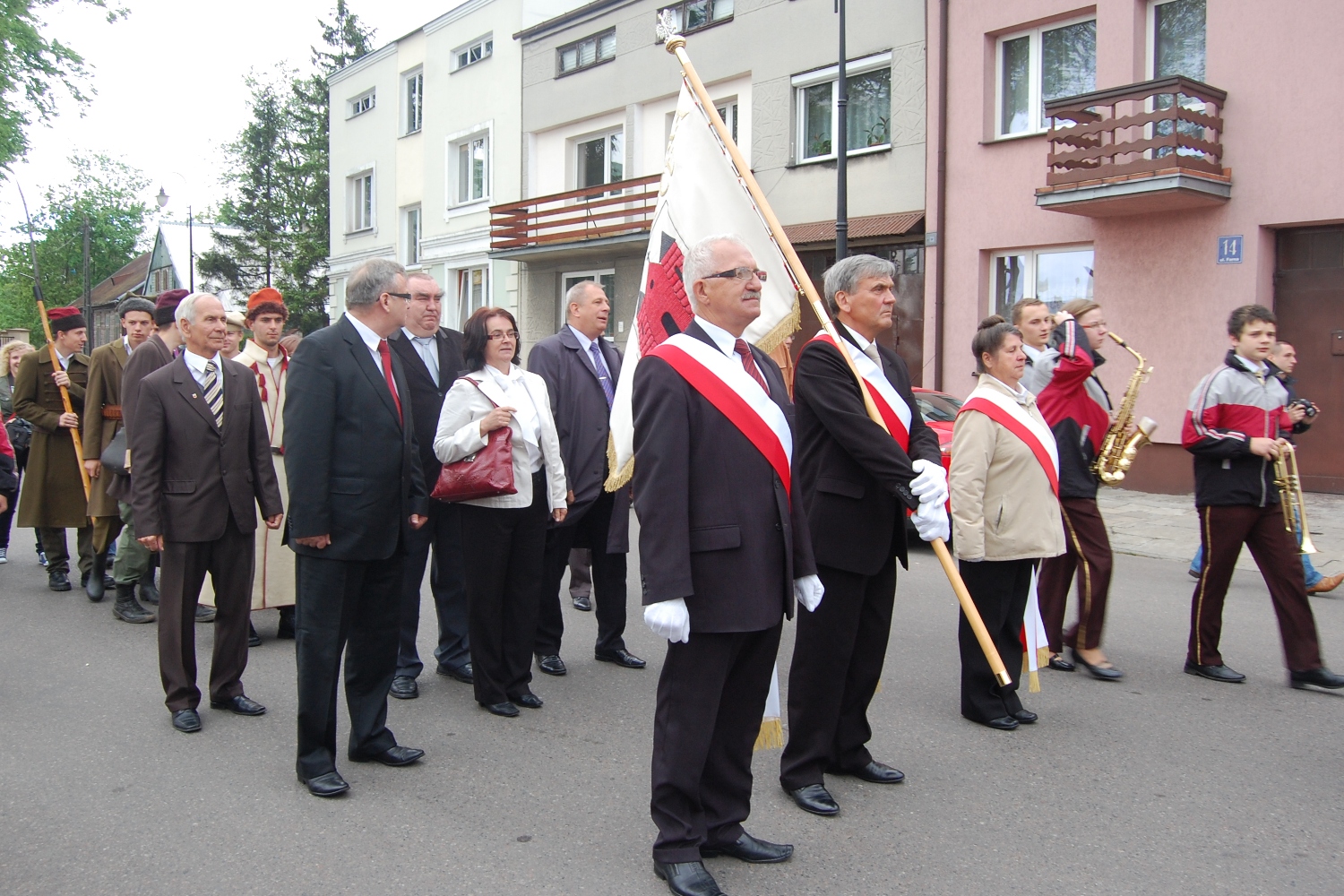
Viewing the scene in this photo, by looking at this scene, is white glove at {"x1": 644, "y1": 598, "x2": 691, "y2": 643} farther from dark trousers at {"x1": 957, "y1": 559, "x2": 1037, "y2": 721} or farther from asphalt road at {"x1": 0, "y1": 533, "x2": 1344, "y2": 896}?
dark trousers at {"x1": 957, "y1": 559, "x2": 1037, "y2": 721}

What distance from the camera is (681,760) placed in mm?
3352

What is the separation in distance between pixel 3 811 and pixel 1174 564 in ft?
28.2

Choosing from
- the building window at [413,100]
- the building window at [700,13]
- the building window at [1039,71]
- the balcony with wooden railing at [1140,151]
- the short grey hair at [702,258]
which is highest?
the building window at [413,100]

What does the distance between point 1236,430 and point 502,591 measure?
3.78 meters

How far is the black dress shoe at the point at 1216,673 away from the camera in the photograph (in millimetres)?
5598

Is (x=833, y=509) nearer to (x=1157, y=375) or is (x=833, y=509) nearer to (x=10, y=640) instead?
(x=10, y=640)

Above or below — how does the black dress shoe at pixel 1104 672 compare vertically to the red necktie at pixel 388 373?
below

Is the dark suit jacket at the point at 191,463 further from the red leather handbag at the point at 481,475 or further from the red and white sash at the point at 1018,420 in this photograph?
the red and white sash at the point at 1018,420

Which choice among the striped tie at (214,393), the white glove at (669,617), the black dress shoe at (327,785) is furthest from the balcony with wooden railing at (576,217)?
the white glove at (669,617)

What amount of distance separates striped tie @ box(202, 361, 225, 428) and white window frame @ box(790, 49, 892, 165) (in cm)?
1340

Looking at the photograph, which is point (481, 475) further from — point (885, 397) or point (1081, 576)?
point (1081, 576)

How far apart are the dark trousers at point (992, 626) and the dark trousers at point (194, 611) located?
3.35m

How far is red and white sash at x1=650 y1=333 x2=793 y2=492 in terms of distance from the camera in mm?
3328

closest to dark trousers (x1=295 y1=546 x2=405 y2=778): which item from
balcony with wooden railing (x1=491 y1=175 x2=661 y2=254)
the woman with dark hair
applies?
the woman with dark hair
